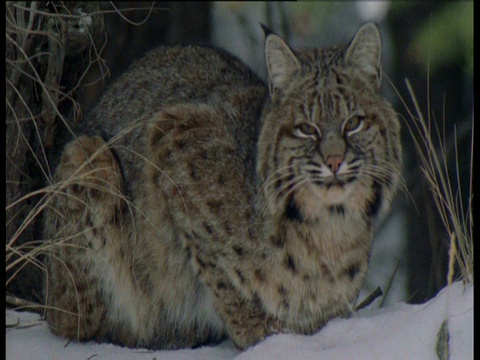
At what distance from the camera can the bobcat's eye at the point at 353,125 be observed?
4.63 metres

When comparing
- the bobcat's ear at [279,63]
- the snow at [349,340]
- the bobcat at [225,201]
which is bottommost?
the snow at [349,340]

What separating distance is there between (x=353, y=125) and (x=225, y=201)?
854 mm

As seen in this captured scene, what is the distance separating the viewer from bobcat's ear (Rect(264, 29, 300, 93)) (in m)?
4.79

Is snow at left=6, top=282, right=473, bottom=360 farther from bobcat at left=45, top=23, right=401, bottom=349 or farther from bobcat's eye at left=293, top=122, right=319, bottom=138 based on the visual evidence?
bobcat's eye at left=293, top=122, right=319, bottom=138

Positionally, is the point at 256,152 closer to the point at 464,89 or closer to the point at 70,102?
the point at 70,102

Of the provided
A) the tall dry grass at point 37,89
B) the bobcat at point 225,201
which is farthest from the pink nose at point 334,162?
the tall dry grass at point 37,89

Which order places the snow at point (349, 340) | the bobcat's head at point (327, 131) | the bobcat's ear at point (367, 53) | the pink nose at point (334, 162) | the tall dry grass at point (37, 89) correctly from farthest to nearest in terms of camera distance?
the tall dry grass at point (37, 89)
the bobcat's ear at point (367, 53)
the bobcat's head at point (327, 131)
the pink nose at point (334, 162)
the snow at point (349, 340)

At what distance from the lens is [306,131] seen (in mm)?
4695

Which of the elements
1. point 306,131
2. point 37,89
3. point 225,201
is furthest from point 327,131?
point 37,89

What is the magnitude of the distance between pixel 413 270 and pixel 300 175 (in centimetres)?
395

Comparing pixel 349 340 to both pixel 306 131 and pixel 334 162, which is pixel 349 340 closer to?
pixel 334 162

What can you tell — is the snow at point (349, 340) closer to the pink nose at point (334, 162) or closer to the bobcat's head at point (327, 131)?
the bobcat's head at point (327, 131)

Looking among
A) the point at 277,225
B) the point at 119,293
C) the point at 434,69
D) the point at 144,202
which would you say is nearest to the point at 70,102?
the point at 144,202

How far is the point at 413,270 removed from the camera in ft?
27.4
